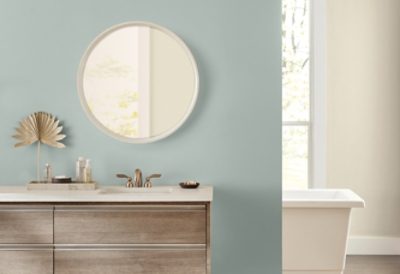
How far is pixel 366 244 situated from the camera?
604 centimetres

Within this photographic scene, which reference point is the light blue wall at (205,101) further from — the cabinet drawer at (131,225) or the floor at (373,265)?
the floor at (373,265)

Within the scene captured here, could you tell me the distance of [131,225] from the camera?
11.1 ft

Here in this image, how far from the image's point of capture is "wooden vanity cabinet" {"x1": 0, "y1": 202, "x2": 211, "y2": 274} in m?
3.38

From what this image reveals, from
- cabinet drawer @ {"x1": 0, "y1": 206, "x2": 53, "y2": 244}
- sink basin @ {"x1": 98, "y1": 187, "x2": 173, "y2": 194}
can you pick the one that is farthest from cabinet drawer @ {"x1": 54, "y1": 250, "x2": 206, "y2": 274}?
sink basin @ {"x1": 98, "y1": 187, "x2": 173, "y2": 194}

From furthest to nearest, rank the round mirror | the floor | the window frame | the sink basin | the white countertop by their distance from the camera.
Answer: the window frame < the floor < the round mirror < the sink basin < the white countertop

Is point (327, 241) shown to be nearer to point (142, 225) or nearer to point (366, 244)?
point (366, 244)

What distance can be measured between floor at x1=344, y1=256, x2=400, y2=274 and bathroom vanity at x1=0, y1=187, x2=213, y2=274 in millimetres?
2329

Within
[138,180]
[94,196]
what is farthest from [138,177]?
[94,196]

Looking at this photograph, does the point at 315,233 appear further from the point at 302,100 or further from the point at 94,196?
the point at 94,196

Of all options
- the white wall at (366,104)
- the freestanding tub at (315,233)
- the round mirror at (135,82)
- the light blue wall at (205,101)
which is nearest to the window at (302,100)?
the white wall at (366,104)

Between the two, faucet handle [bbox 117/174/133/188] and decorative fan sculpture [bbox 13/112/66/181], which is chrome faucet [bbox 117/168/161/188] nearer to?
faucet handle [bbox 117/174/133/188]

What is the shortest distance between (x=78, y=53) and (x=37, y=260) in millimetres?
1198

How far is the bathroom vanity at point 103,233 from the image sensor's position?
3.38 m

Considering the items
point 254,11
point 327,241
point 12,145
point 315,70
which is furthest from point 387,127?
point 12,145
